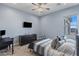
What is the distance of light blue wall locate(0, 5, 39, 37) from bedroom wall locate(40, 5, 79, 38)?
5.5 inches

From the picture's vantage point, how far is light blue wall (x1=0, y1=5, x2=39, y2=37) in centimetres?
176

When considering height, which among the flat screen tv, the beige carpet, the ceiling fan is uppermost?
the ceiling fan

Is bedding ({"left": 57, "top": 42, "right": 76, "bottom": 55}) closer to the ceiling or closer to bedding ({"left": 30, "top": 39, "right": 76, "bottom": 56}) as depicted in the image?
bedding ({"left": 30, "top": 39, "right": 76, "bottom": 56})

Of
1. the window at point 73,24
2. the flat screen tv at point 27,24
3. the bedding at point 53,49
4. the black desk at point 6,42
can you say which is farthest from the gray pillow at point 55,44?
the black desk at point 6,42

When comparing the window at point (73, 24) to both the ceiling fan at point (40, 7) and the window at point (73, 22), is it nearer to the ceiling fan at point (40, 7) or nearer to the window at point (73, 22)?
the window at point (73, 22)

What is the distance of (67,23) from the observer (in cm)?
180

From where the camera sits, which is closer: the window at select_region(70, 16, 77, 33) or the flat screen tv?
the window at select_region(70, 16, 77, 33)

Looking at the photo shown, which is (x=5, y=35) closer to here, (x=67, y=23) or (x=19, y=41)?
(x=19, y=41)

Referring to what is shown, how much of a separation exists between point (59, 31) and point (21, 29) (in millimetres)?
711

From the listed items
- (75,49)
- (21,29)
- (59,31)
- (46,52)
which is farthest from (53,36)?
(21,29)

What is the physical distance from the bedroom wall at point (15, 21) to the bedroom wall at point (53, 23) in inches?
5.5

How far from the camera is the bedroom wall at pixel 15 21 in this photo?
1.76m

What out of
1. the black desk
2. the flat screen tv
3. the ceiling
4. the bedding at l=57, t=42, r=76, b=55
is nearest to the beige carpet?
the black desk

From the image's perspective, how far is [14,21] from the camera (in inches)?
72.1
